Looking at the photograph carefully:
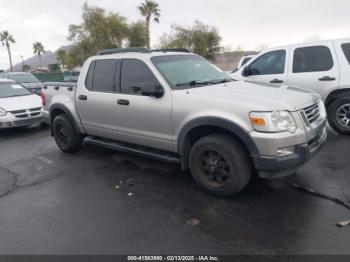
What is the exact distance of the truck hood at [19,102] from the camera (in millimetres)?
8484

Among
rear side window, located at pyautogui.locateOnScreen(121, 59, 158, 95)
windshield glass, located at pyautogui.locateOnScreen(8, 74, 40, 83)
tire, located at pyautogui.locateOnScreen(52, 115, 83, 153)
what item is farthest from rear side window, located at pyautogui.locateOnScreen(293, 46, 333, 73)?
windshield glass, located at pyautogui.locateOnScreen(8, 74, 40, 83)

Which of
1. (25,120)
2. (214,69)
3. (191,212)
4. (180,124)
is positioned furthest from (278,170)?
(25,120)

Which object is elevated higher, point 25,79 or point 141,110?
point 25,79

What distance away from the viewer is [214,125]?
12.2 feet

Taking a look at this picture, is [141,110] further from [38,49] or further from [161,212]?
[38,49]

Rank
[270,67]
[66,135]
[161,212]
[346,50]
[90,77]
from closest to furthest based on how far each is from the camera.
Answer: [161,212] < [90,77] < [346,50] < [66,135] < [270,67]

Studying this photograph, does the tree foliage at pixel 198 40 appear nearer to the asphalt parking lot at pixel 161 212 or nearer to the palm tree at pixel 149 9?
the palm tree at pixel 149 9

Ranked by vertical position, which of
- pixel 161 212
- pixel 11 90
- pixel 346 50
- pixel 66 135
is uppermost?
pixel 346 50

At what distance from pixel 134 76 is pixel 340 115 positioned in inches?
169

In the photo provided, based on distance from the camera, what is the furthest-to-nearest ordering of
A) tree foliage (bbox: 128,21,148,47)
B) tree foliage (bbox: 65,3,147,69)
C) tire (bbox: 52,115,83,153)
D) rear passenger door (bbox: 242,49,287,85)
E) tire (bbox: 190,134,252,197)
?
tree foliage (bbox: 128,21,148,47) < tree foliage (bbox: 65,3,147,69) < rear passenger door (bbox: 242,49,287,85) < tire (bbox: 52,115,83,153) < tire (bbox: 190,134,252,197)

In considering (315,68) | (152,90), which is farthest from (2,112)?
(315,68)

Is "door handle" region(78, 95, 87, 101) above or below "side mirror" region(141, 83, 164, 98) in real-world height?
below

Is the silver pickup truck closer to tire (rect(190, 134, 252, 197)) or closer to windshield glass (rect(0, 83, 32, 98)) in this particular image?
tire (rect(190, 134, 252, 197))

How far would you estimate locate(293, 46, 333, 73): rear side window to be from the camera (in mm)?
6141
